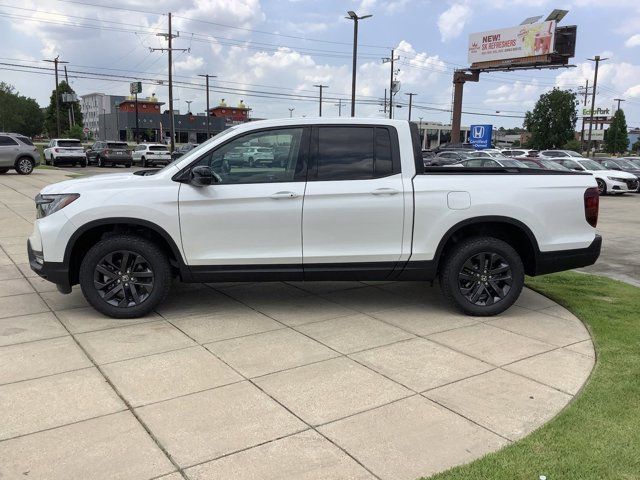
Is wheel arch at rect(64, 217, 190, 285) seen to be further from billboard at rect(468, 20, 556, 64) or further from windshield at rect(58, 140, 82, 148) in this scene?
billboard at rect(468, 20, 556, 64)

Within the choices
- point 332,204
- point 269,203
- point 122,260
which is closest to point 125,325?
point 122,260

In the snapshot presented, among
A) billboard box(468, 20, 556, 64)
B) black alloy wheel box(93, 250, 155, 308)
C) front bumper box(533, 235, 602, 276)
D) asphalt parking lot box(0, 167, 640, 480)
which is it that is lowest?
asphalt parking lot box(0, 167, 640, 480)

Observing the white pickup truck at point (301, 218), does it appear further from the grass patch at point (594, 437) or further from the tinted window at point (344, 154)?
the grass patch at point (594, 437)

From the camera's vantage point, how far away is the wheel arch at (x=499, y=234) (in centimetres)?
526

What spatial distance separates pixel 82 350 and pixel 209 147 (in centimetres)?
206

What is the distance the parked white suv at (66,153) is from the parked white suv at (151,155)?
147 inches

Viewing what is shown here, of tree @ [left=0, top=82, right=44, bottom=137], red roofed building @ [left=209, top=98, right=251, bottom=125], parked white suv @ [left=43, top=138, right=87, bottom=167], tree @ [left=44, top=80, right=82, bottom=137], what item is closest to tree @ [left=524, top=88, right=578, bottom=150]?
red roofed building @ [left=209, top=98, right=251, bottom=125]

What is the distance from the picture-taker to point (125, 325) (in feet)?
16.7

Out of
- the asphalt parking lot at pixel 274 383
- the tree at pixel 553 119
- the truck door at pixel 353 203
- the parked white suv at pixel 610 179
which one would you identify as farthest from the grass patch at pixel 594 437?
the tree at pixel 553 119

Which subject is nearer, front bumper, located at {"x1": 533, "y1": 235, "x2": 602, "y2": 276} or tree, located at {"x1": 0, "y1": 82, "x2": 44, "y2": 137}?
front bumper, located at {"x1": 533, "y1": 235, "x2": 602, "y2": 276}

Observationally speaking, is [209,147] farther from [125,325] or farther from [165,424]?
[165,424]

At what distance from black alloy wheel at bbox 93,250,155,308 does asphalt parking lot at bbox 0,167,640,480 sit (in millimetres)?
249

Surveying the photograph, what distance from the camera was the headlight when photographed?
504 centimetres

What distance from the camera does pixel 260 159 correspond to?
203 inches
